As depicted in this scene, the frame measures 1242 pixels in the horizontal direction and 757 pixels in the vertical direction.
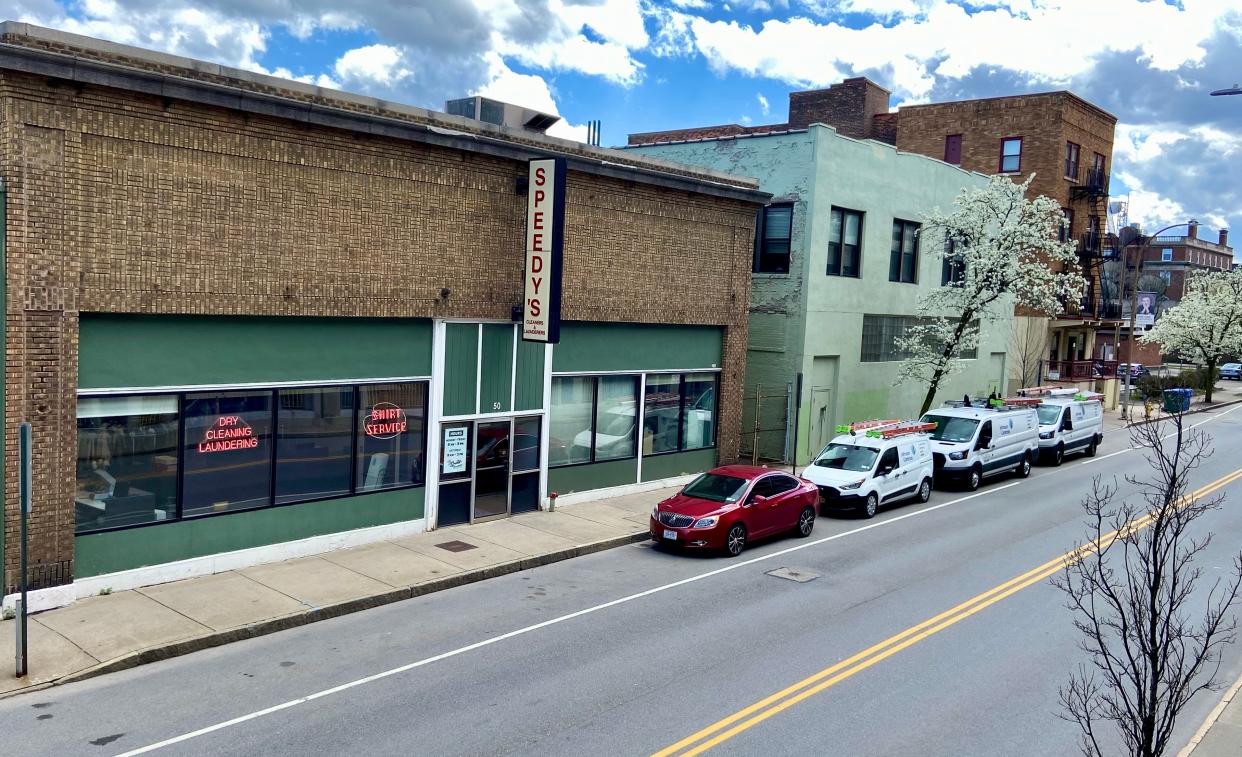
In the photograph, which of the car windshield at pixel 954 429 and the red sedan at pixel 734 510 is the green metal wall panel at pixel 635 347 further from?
the car windshield at pixel 954 429

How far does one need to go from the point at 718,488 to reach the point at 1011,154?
121 feet

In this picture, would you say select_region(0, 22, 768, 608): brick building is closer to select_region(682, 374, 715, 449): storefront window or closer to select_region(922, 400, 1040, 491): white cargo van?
select_region(682, 374, 715, 449): storefront window

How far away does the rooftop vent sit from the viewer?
64.9 ft

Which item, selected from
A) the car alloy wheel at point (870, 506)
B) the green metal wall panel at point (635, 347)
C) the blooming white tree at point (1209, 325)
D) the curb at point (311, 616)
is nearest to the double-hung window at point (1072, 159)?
the blooming white tree at point (1209, 325)

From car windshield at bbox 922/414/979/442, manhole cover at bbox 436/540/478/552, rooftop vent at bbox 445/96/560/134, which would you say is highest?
rooftop vent at bbox 445/96/560/134

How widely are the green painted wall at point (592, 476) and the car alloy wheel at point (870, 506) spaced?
528 cm

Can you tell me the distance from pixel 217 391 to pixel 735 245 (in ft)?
45.1

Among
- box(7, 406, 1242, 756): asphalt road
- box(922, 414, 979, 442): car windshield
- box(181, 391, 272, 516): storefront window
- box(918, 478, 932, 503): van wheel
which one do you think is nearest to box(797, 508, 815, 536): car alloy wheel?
box(7, 406, 1242, 756): asphalt road

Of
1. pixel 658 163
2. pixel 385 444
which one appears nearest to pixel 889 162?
pixel 658 163

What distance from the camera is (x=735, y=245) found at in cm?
2436

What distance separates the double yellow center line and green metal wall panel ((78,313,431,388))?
9.32 metres

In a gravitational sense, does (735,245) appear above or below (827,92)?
below

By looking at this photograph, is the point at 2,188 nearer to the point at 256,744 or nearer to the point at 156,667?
Result: the point at 156,667

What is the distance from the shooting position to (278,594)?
45.4 ft
